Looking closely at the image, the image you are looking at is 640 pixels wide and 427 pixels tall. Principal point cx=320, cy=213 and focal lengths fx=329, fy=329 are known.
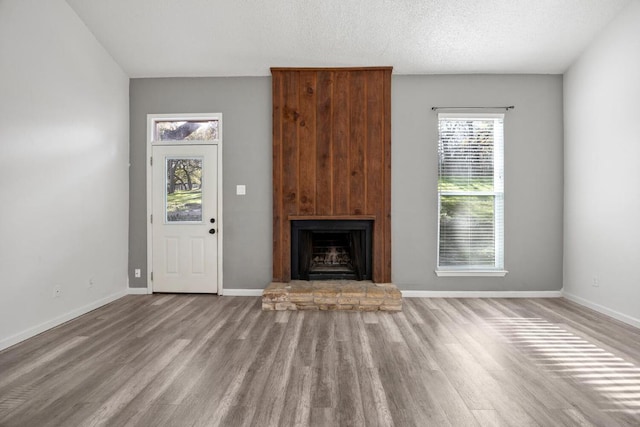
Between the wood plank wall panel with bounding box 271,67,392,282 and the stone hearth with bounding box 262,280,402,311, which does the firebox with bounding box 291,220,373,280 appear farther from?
the stone hearth with bounding box 262,280,402,311

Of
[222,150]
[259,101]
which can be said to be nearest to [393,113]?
[259,101]

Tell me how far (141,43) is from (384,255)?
156 inches

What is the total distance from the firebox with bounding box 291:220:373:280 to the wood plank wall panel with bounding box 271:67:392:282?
0.12m

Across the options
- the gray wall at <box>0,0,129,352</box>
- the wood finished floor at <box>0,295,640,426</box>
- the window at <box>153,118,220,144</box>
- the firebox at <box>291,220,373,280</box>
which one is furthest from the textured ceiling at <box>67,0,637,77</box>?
the wood finished floor at <box>0,295,640,426</box>

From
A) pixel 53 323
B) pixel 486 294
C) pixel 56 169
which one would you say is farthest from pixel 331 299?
pixel 56 169

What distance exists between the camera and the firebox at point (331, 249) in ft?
14.1

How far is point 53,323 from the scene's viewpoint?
10.6 ft

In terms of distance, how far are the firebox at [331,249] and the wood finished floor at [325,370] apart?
778mm

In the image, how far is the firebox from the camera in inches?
169

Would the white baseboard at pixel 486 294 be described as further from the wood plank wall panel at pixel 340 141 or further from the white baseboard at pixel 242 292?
the white baseboard at pixel 242 292

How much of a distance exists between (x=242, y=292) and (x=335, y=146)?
230 centimetres

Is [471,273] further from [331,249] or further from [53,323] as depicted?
[53,323]

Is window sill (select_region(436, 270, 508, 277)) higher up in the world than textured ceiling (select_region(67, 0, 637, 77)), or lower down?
lower down

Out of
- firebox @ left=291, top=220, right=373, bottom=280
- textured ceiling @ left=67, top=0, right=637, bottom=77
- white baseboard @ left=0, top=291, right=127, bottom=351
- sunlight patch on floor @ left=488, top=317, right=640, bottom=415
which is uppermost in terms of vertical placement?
textured ceiling @ left=67, top=0, right=637, bottom=77
